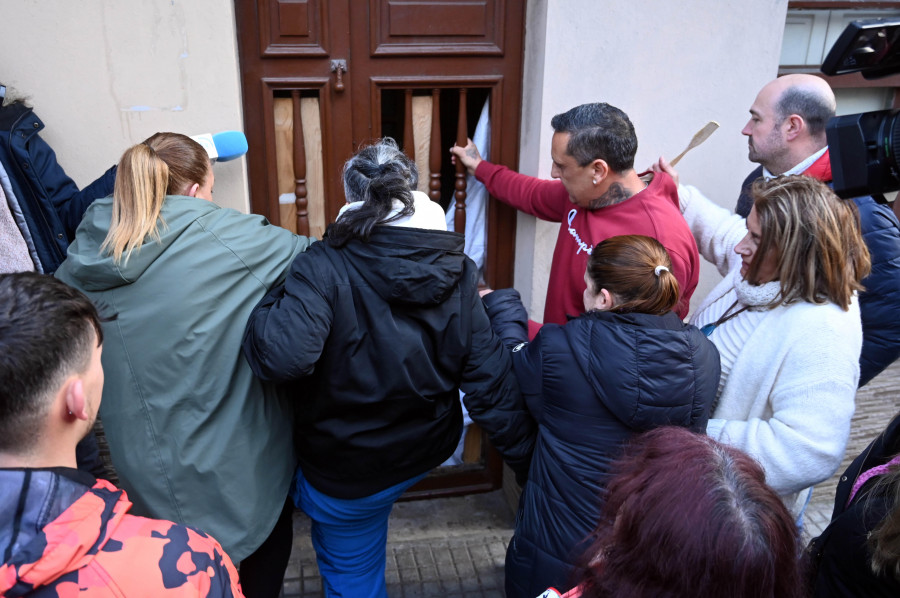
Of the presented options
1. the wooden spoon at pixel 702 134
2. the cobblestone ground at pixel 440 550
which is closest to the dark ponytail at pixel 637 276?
the wooden spoon at pixel 702 134

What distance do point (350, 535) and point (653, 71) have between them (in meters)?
2.22

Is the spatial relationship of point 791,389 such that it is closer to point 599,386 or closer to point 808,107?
point 599,386

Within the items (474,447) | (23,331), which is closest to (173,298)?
(23,331)

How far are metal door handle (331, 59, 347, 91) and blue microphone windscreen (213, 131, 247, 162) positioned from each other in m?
0.47

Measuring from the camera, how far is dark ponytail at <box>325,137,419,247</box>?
172 centimetres

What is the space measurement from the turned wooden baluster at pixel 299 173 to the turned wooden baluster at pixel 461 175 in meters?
0.66

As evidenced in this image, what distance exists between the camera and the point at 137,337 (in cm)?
171

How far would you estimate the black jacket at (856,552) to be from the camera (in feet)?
3.98

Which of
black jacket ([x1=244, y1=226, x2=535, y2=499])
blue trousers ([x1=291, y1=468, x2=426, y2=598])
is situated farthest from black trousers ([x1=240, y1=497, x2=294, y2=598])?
black jacket ([x1=244, y1=226, x2=535, y2=499])

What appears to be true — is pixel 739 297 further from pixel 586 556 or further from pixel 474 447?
pixel 474 447

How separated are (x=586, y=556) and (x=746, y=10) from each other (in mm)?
2575

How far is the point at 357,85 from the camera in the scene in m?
2.71

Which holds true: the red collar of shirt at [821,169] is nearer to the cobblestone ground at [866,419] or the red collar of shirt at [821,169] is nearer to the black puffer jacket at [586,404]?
the black puffer jacket at [586,404]

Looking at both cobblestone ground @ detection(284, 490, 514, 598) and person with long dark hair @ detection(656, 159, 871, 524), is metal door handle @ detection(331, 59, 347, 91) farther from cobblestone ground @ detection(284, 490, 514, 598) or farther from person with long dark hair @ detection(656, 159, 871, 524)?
cobblestone ground @ detection(284, 490, 514, 598)
